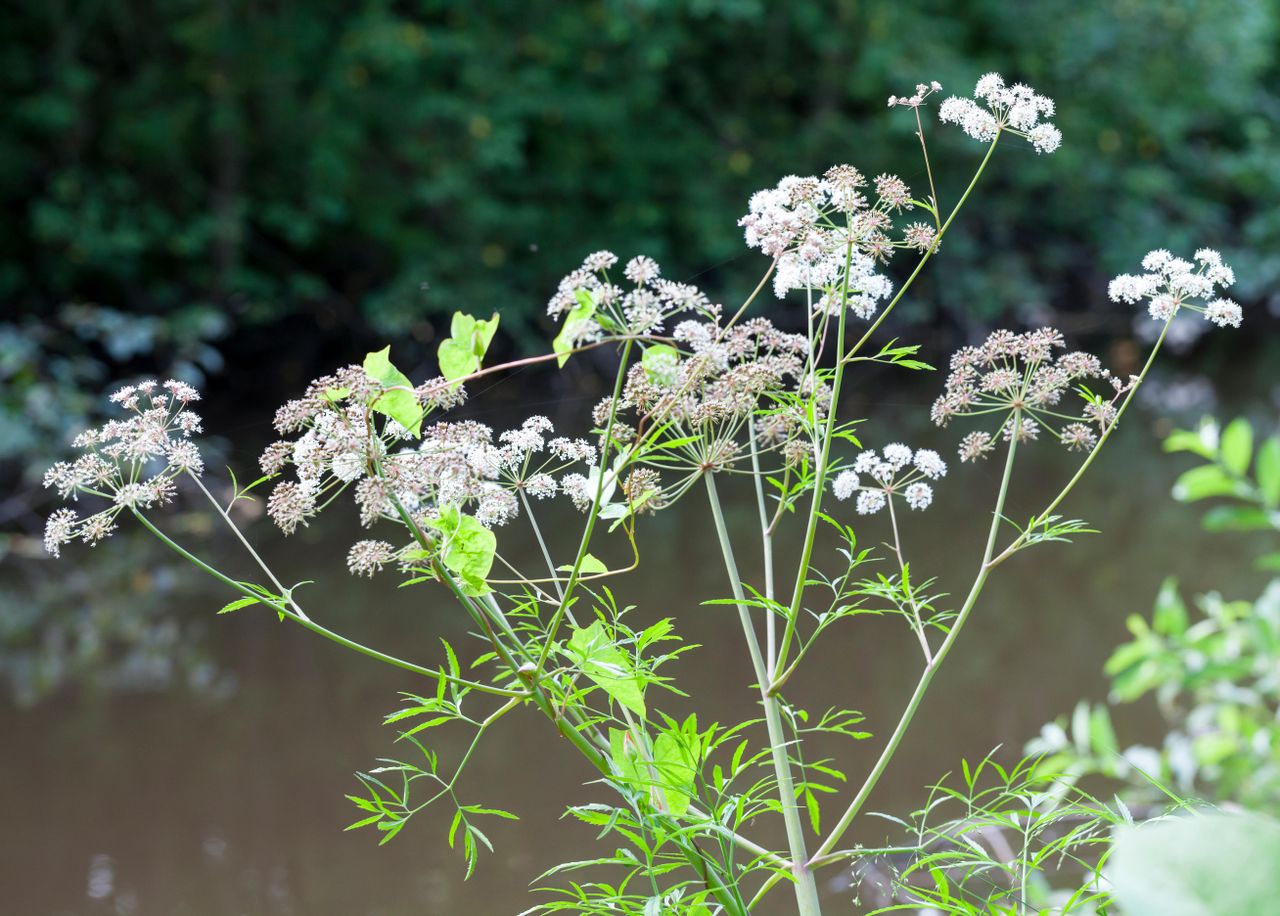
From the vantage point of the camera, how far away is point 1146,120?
A: 10398 mm

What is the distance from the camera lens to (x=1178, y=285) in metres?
0.90

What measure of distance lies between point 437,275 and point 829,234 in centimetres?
741

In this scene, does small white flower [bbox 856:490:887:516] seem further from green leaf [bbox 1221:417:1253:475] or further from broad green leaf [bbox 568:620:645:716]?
green leaf [bbox 1221:417:1253:475]

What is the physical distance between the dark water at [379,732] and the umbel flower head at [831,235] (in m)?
1.40

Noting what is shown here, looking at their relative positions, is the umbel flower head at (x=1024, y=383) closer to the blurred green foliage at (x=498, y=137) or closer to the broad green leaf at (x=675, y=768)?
the broad green leaf at (x=675, y=768)

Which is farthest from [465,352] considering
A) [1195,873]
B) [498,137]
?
[498,137]

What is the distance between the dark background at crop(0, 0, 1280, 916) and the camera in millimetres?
3145

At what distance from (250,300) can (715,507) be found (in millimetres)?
7228

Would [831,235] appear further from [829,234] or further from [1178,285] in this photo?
[1178,285]

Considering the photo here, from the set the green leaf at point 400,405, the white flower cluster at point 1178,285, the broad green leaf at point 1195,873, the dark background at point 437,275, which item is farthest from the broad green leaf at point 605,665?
the dark background at point 437,275

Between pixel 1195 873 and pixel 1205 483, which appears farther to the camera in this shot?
pixel 1205 483

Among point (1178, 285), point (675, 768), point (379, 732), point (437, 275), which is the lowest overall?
point (379, 732)

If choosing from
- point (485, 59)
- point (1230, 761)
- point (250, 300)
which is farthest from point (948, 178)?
point (1230, 761)

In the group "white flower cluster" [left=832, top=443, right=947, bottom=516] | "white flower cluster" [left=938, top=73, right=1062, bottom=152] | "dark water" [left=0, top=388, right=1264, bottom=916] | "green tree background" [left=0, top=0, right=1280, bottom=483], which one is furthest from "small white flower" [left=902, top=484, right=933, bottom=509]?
"green tree background" [left=0, top=0, right=1280, bottom=483]
